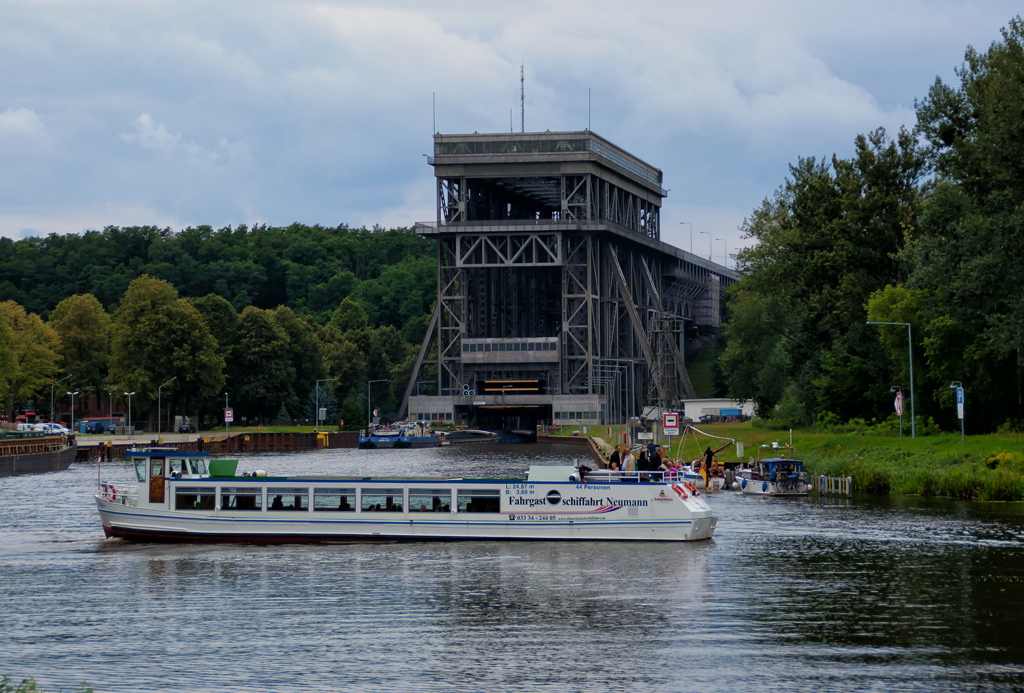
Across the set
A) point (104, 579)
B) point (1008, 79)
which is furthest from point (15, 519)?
point (1008, 79)

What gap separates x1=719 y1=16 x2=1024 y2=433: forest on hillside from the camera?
63.8m

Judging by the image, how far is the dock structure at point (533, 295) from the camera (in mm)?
169625

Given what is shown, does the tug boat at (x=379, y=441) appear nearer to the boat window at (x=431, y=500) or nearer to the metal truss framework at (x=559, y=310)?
the metal truss framework at (x=559, y=310)

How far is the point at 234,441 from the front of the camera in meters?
146

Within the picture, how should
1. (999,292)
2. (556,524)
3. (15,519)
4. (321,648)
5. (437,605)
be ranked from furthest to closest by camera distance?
(999,292) < (15,519) < (556,524) < (437,605) < (321,648)

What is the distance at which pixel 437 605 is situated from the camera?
103 feet

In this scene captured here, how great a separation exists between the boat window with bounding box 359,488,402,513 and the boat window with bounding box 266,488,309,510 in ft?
7.54

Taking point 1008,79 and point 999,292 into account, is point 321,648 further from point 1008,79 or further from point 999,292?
point 1008,79

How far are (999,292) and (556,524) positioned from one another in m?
33.7

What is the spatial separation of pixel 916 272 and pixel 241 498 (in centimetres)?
4298

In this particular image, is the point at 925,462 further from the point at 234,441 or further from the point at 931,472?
the point at 234,441

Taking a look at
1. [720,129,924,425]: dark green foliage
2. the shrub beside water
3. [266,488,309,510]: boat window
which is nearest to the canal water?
[266,488,309,510]: boat window

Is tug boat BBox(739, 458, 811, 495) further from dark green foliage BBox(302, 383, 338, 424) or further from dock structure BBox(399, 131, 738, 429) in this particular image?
dark green foliage BBox(302, 383, 338, 424)

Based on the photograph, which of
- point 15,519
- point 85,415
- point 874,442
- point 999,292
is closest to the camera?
point 15,519
